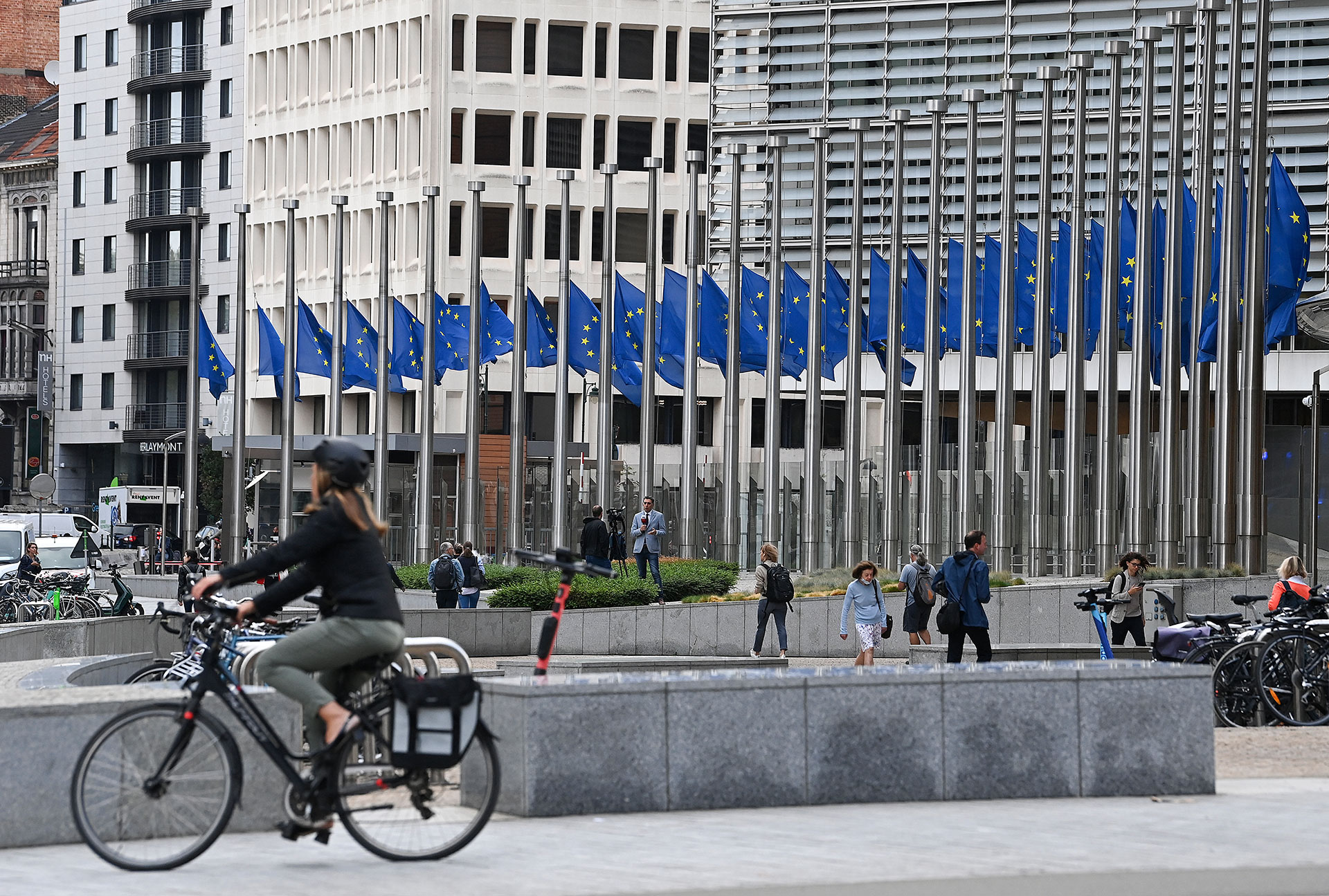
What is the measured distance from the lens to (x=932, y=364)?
1829 inches

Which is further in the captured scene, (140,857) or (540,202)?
(540,202)

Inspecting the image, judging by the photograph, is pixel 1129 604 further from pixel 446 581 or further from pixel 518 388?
pixel 518 388

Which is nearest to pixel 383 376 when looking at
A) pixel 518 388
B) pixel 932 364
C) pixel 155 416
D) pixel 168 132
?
pixel 518 388

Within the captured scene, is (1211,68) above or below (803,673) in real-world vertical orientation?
above

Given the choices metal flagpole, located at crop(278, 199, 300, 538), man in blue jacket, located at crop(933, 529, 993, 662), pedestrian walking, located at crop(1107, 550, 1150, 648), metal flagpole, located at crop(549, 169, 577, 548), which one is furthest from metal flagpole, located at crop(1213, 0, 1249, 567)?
metal flagpole, located at crop(278, 199, 300, 538)

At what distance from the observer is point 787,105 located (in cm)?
7581

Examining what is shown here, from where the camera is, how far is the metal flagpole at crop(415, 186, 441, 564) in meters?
56.8

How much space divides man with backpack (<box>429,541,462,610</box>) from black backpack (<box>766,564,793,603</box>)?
852cm

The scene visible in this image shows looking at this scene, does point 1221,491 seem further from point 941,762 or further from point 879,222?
point 879,222

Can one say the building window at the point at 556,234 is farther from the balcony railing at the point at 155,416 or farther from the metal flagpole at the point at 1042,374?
the metal flagpole at the point at 1042,374

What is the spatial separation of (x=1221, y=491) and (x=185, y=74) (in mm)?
68656

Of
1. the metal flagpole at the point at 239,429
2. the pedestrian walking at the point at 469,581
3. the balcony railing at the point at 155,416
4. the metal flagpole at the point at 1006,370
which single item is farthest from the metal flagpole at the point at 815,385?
the balcony railing at the point at 155,416

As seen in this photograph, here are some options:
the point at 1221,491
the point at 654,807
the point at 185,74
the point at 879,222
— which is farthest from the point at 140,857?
the point at 185,74

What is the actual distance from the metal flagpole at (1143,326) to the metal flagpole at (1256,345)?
2.07 metres
